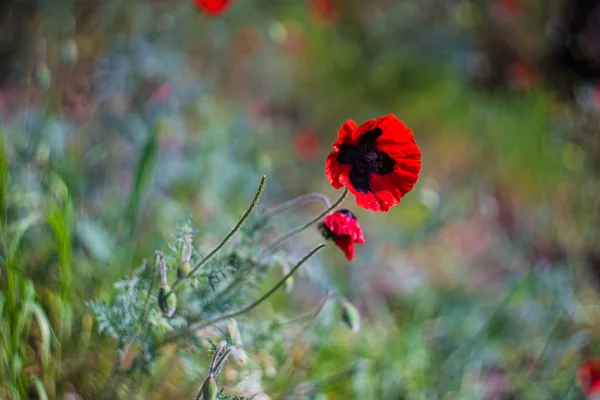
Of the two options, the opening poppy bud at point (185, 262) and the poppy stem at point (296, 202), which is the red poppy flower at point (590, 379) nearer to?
the poppy stem at point (296, 202)

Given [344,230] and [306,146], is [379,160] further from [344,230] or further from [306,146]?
[306,146]

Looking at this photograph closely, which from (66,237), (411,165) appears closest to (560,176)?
(411,165)

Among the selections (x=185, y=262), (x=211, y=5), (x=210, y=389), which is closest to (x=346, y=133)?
(x=185, y=262)

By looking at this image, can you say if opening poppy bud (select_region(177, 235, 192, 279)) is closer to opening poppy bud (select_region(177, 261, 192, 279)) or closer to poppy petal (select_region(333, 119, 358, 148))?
opening poppy bud (select_region(177, 261, 192, 279))

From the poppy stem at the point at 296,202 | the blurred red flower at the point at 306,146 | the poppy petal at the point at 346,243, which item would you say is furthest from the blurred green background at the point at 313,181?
the poppy petal at the point at 346,243

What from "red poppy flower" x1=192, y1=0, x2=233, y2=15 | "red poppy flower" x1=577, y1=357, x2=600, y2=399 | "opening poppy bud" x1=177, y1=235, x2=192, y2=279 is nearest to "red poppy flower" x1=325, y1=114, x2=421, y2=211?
"opening poppy bud" x1=177, y1=235, x2=192, y2=279

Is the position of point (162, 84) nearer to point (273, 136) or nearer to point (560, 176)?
point (273, 136)
